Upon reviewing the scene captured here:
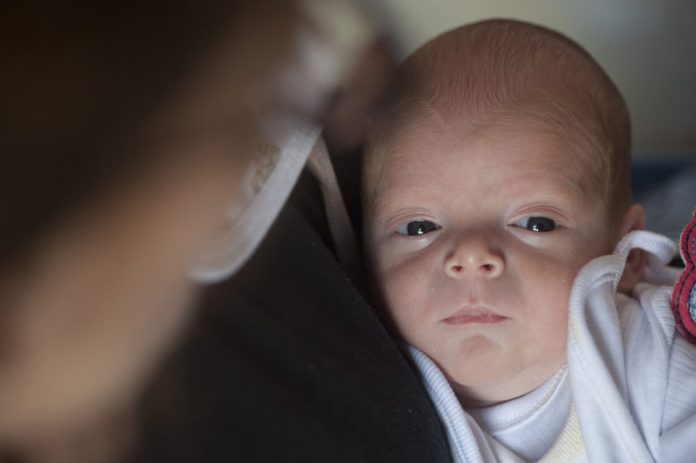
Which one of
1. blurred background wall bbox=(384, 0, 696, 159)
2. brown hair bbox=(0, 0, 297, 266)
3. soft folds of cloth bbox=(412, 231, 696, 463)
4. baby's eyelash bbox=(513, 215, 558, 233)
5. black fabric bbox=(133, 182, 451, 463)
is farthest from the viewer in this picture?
blurred background wall bbox=(384, 0, 696, 159)

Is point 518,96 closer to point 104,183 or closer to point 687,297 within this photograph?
point 687,297

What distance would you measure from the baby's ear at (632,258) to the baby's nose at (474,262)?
24cm

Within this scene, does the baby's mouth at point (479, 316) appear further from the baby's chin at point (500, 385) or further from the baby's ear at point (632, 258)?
the baby's ear at point (632, 258)

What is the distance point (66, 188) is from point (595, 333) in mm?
623

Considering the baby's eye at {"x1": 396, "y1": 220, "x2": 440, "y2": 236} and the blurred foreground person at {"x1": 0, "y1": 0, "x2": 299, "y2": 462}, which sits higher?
the baby's eye at {"x1": 396, "y1": 220, "x2": 440, "y2": 236}

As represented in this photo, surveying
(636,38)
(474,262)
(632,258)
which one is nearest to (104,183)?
(474,262)

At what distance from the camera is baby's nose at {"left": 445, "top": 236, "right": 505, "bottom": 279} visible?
85cm

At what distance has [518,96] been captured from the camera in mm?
942

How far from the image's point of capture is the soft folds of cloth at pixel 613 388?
2.64 feet

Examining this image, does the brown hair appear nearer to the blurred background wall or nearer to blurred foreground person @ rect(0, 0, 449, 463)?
blurred foreground person @ rect(0, 0, 449, 463)

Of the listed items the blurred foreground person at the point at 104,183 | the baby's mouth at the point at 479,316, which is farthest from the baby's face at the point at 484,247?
the blurred foreground person at the point at 104,183

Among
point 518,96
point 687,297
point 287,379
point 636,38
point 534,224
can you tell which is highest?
point 636,38

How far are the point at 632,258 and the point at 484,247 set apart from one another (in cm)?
28

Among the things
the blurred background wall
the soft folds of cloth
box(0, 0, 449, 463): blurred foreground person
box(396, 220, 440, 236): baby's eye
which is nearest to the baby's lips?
the soft folds of cloth
